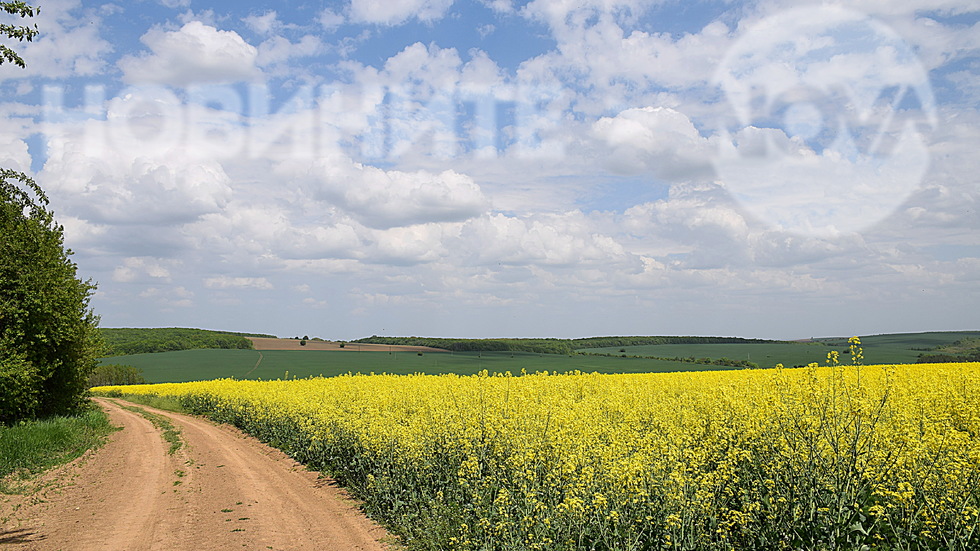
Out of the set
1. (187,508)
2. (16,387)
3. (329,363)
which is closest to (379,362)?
(329,363)

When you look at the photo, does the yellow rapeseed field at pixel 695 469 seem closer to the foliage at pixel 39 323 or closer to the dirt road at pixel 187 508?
the dirt road at pixel 187 508

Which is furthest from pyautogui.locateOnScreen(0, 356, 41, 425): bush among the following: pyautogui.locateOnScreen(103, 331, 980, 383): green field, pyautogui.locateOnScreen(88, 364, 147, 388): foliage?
pyautogui.locateOnScreen(88, 364, 147, 388): foliage

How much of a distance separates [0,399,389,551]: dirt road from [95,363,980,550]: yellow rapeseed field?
3.52ft

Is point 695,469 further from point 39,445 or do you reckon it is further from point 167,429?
point 167,429

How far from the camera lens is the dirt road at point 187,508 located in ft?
32.6

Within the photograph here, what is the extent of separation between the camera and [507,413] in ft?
35.7

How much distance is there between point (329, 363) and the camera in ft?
205

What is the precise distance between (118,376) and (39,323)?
49.0 m

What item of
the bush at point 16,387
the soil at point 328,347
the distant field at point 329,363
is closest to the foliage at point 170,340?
the soil at point 328,347

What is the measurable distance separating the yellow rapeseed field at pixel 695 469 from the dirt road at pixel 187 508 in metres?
1.07

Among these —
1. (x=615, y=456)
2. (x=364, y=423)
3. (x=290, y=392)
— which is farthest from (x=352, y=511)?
(x=290, y=392)

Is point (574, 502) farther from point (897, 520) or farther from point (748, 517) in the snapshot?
point (897, 520)

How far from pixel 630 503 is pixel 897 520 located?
8.41 feet

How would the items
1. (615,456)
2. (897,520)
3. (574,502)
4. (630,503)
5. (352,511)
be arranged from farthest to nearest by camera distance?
1. (352,511)
2. (615,456)
3. (630,503)
4. (574,502)
5. (897,520)
